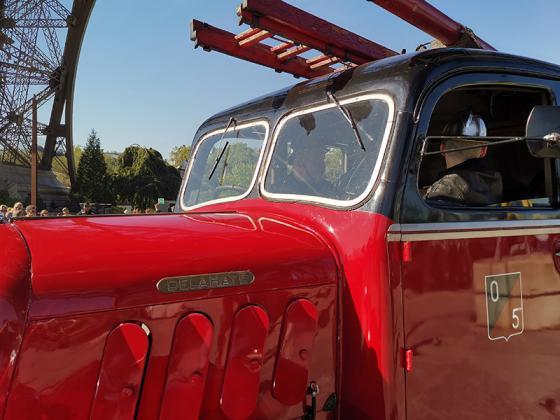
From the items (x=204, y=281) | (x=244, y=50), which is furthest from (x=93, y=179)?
(x=204, y=281)

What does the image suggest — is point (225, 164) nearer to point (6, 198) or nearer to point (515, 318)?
point (515, 318)

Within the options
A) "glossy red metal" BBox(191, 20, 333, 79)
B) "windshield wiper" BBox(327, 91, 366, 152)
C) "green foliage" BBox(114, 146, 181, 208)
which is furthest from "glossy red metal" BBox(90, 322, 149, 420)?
"green foliage" BBox(114, 146, 181, 208)

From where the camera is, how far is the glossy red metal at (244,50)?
3094mm

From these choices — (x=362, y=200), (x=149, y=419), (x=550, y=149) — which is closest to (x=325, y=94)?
(x=362, y=200)

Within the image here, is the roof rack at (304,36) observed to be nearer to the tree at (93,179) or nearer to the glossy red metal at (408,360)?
the glossy red metal at (408,360)

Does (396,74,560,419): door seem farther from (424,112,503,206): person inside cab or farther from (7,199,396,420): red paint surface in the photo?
(7,199,396,420): red paint surface

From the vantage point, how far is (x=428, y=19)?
2816mm

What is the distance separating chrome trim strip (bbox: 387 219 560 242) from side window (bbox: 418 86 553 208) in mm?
128

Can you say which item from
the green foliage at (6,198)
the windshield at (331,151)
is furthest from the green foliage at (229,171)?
the green foliage at (6,198)

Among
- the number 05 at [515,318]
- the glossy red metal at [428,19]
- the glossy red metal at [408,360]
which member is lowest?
the glossy red metal at [408,360]

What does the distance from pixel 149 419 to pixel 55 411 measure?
29 centimetres

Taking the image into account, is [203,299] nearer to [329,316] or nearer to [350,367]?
[329,316]

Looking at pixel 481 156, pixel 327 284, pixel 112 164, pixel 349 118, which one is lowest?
pixel 327 284

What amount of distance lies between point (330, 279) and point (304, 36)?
1345mm
